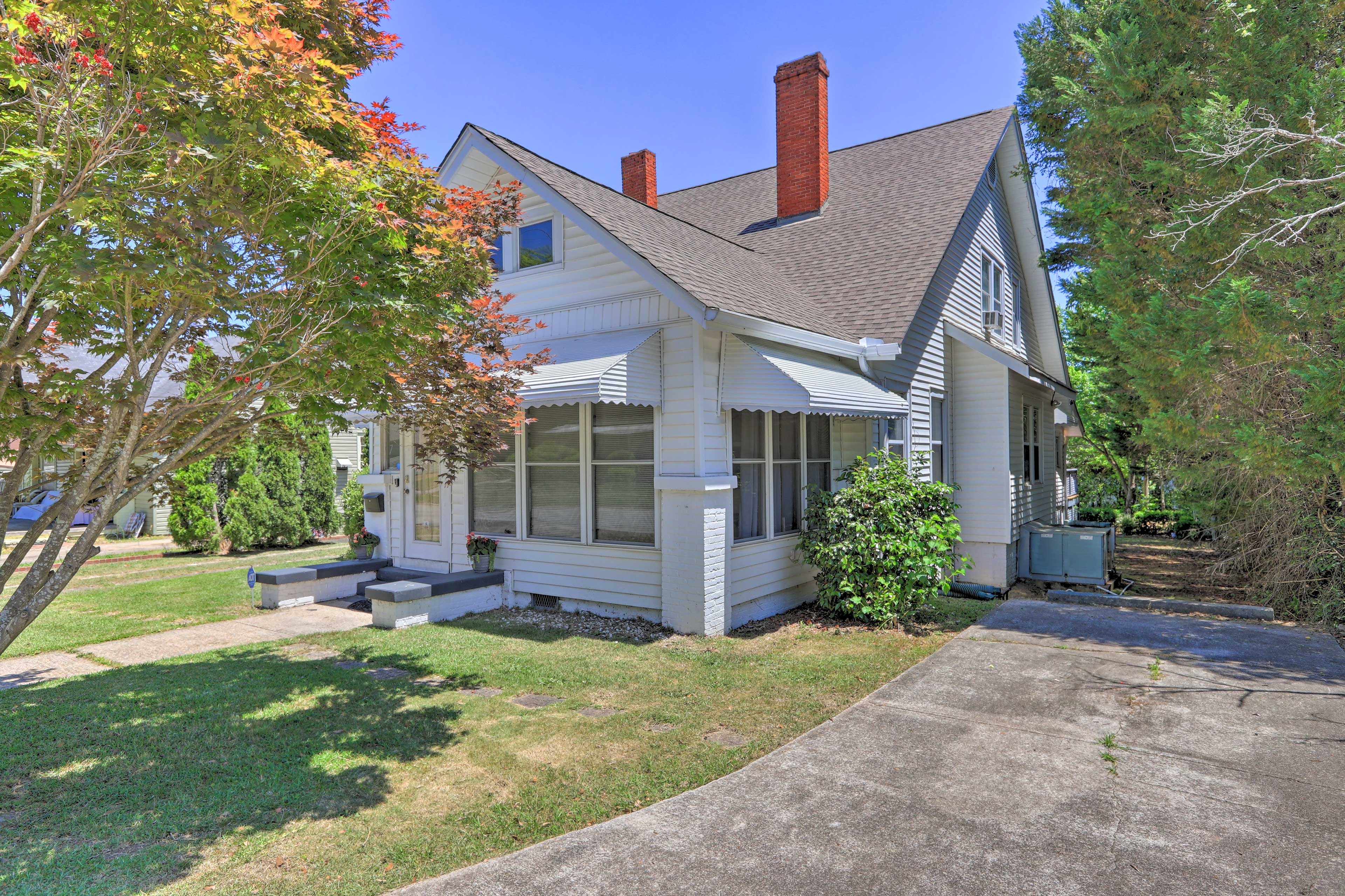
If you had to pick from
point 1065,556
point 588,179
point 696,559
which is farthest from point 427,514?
point 1065,556

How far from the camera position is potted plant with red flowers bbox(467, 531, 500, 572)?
420 inches

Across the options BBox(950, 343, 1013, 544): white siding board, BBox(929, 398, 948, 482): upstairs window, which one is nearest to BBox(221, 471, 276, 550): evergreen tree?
BBox(929, 398, 948, 482): upstairs window

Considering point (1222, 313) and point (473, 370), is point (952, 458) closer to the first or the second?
point (1222, 313)

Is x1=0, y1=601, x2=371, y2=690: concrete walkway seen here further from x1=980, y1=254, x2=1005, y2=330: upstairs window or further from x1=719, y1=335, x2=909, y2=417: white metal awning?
x1=980, y1=254, x2=1005, y2=330: upstairs window

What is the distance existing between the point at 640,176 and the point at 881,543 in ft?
40.0

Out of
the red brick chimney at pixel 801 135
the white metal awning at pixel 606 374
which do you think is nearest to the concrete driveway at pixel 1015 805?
the white metal awning at pixel 606 374

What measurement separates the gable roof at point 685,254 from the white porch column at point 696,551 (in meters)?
2.17

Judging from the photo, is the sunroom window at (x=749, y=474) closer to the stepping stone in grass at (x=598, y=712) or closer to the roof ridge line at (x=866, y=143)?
the stepping stone in grass at (x=598, y=712)

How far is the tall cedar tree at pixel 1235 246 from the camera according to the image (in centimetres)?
827

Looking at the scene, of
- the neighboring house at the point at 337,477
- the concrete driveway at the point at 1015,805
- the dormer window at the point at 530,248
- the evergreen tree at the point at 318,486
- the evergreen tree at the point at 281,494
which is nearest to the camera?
the concrete driveway at the point at 1015,805

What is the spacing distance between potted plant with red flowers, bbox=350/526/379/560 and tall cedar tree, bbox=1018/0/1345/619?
1186cm

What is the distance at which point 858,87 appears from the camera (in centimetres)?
1616

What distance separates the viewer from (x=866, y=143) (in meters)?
17.1

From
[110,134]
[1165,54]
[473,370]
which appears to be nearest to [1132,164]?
[1165,54]
